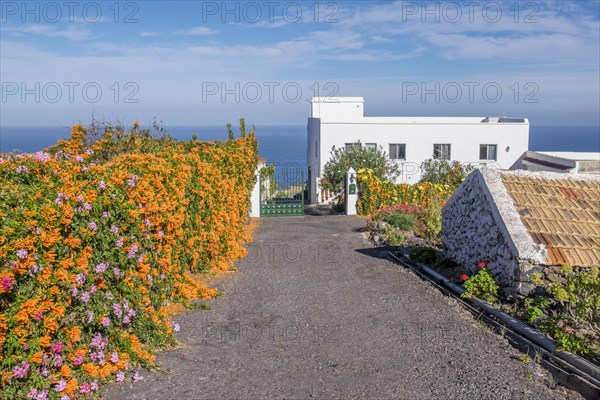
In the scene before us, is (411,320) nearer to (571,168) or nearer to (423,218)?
(423,218)

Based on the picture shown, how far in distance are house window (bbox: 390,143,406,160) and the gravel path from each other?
23841 mm

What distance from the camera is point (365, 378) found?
600 cm

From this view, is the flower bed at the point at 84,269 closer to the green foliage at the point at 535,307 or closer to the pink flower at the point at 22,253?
the pink flower at the point at 22,253

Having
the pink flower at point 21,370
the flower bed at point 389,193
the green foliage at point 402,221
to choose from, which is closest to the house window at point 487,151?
the flower bed at point 389,193

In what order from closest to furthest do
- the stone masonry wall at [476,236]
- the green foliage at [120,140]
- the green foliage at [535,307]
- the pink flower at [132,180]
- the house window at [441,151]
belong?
the pink flower at [132,180] → the green foliage at [535,307] → the stone masonry wall at [476,236] → the green foliage at [120,140] → the house window at [441,151]

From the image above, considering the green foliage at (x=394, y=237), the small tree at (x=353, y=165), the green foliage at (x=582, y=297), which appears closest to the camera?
the green foliage at (x=582, y=297)

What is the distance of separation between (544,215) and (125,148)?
7.83 m

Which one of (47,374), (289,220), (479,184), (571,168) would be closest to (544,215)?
(479,184)

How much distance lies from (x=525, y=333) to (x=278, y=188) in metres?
19.1

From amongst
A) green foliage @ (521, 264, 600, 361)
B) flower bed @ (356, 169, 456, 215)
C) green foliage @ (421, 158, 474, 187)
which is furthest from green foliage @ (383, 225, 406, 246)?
green foliage @ (421, 158, 474, 187)

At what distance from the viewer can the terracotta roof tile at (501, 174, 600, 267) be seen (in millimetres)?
8234

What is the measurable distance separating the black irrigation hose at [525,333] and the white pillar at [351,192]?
12.4 metres

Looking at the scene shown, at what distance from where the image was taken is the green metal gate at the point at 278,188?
75.7 ft

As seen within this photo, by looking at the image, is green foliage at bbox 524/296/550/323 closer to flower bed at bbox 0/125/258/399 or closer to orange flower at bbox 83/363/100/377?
flower bed at bbox 0/125/258/399
